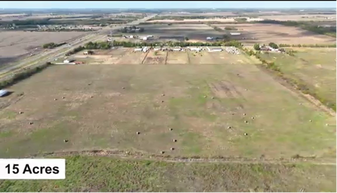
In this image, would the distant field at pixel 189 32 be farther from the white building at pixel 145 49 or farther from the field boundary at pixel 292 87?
the field boundary at pixel 292 87

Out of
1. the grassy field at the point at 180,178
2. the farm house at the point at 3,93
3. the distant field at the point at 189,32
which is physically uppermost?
the distant field at the point at 189,32

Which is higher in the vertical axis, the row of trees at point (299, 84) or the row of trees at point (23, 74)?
the row of trees at point (23, 74)

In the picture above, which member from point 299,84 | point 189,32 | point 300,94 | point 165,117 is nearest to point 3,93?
point 165,117

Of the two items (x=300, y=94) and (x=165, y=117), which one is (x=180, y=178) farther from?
(x=300, y=94)

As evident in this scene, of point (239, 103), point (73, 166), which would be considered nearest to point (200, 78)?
point (239, 103)

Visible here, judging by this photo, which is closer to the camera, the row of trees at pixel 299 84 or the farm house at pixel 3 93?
the row of trees at pixel 299 84

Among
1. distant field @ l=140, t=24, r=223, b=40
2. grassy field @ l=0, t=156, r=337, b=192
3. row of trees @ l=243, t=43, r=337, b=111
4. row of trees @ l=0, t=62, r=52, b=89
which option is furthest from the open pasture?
grassy field @ l=0, t=156, r=337, b=192

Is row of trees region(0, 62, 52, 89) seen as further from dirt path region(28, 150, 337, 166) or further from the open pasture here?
dirt path region(28, 150, 337, 166)

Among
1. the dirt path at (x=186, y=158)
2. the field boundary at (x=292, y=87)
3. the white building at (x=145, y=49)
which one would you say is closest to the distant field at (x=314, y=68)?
the field boundary at (x=292, y=87)
